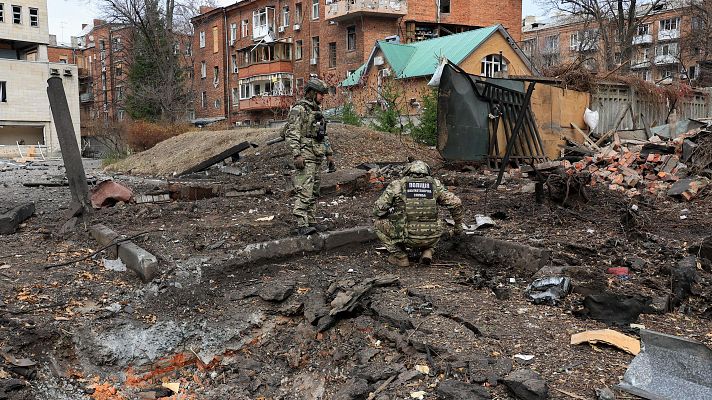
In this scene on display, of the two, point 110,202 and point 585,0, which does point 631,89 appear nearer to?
point 110,202

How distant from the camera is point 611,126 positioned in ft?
52.4

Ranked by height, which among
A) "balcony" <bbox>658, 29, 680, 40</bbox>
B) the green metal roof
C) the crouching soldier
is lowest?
the crouching soldier

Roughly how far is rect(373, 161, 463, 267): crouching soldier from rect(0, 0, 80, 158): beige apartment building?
3390cm

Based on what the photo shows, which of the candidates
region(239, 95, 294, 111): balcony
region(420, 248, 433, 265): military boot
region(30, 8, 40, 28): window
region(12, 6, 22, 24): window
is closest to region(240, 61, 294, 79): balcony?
region(239, 95, 294, 111): balcony

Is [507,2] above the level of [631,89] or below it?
above

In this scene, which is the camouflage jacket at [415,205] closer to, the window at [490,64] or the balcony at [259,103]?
the window at [490,64]

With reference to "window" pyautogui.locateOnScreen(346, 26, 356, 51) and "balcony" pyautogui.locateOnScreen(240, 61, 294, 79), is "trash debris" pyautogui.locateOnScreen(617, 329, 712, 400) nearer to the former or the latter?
"window" pyautogui.locateOnScreen(346, 26, 356, 51)

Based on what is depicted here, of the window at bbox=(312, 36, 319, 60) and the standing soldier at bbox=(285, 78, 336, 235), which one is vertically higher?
the window at bbox=(312, 36, 319, 60)

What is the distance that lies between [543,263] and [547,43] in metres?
59.2

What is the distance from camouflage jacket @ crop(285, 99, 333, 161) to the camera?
6621 millimetres

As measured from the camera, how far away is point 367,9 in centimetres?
3719

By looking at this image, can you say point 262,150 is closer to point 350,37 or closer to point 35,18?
point 350,37

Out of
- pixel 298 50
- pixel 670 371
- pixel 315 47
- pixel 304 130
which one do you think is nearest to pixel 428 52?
pixel 315 47

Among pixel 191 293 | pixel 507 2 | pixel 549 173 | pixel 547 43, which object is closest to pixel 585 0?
pixel 507 2
